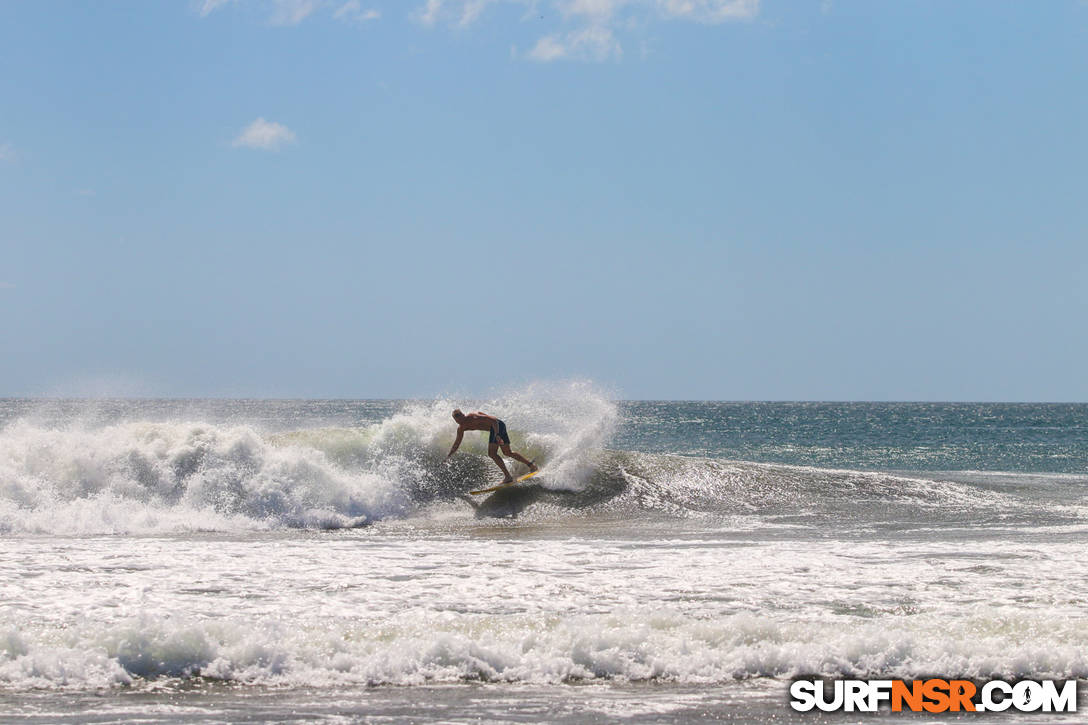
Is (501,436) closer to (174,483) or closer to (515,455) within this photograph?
(515,455)

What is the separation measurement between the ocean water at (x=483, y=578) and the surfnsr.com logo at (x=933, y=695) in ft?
0.52

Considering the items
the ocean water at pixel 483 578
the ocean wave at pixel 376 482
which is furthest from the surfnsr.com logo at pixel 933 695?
the ocean wave at pixel 376 482

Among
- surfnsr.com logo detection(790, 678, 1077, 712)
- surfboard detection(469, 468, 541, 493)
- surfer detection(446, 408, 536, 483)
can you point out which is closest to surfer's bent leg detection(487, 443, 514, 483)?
surfer detection(446, 408, 536, 483)

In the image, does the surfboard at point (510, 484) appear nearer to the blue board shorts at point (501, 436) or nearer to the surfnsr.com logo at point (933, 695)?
the blue board shorts at point (501, 436)

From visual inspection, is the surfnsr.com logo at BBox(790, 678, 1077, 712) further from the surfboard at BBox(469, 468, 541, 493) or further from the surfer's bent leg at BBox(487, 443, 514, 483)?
the surfer's bent leg at BBox(487, 443, 514, 483)

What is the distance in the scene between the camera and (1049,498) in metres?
18.3

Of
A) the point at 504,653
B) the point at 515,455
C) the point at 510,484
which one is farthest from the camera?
the point at 515,455

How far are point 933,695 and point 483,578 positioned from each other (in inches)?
172

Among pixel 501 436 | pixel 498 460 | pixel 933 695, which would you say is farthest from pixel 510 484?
pixel 933 695

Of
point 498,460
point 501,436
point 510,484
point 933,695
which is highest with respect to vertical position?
point 501,436

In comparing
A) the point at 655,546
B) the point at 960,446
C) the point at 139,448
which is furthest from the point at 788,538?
the point at 960,446

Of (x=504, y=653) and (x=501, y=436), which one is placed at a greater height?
(x=501, y=436)

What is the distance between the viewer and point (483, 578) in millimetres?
9516

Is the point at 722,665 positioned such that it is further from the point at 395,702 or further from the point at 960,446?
the point at 960,446
